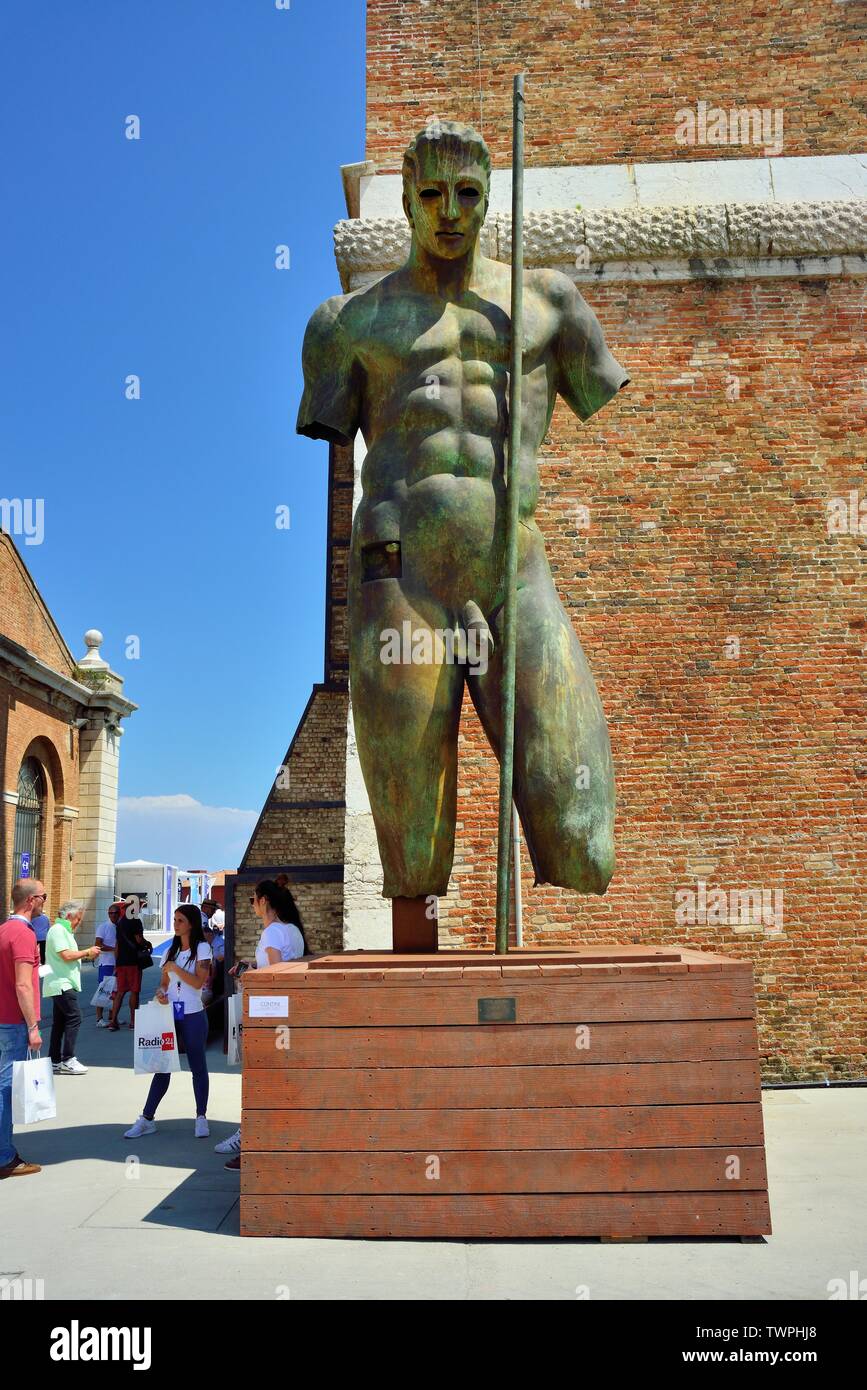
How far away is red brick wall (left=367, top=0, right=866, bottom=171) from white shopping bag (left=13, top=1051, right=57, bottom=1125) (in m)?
6.88

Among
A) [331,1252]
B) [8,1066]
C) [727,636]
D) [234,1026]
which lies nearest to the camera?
[331,1252]

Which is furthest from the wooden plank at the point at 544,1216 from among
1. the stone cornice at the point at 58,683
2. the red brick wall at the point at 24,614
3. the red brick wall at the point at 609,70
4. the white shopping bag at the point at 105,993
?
the red brick wall at the point at 24,614

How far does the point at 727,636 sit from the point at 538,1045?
5026 mm

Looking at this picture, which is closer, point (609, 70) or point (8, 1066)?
point (8, 1066)

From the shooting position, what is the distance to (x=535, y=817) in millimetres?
4031

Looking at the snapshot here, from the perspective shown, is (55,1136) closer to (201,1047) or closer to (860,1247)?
(201,1047)

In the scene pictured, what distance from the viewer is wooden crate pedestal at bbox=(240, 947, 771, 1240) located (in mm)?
3559

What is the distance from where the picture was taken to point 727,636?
808 centimetres

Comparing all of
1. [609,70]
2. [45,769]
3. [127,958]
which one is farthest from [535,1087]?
[45,769]

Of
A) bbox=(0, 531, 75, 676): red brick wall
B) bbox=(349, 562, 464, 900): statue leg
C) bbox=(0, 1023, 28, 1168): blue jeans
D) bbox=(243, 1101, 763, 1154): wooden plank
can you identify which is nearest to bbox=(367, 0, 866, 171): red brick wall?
bbox=(349, 562, 464, 900): statue leg

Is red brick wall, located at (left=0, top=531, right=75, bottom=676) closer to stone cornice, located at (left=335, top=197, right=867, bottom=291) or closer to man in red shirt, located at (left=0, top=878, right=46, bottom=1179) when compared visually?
stone cornice, located at (left=335, top=197, right=867, bottom=291)

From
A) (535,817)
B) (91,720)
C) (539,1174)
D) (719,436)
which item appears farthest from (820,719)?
(91,720)

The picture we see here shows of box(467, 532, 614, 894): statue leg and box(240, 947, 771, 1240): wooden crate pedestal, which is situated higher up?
box(467, 532, 614, 894): statue leg

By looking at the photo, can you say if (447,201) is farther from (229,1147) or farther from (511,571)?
(229,1147)
